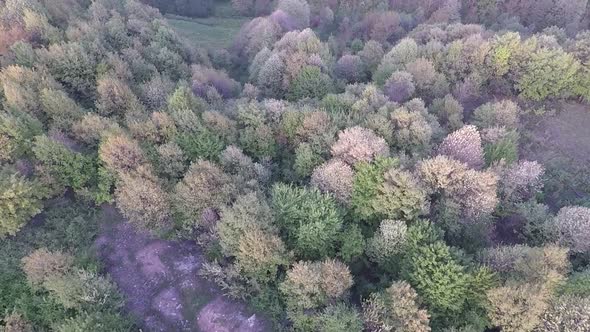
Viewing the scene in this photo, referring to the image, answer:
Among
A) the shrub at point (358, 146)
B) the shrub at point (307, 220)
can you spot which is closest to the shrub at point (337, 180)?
the shrub at point (307, 220)

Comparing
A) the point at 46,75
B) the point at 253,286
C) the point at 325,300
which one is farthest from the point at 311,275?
the point at 46,75

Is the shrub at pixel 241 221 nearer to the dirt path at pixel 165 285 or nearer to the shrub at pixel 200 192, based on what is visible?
the shrub at pixel 200 192

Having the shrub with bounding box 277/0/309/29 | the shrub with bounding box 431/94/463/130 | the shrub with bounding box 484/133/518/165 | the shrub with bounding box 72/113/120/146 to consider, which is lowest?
the shrub with bounding box 484/133/518/165

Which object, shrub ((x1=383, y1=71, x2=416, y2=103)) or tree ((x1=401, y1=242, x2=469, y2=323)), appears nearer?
tree ((x1=401, y1=242, x2=469, y2=323))

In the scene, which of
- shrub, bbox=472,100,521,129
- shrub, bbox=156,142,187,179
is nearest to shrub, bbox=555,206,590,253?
shrub, bbox=472,100,521,129

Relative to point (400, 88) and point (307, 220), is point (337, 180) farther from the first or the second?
point (400, 88)

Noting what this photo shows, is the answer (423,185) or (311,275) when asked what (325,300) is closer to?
(311,275)

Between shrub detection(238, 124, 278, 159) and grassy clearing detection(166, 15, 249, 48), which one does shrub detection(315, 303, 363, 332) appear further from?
grassy clearing detection(166, 15, 249, 48)
